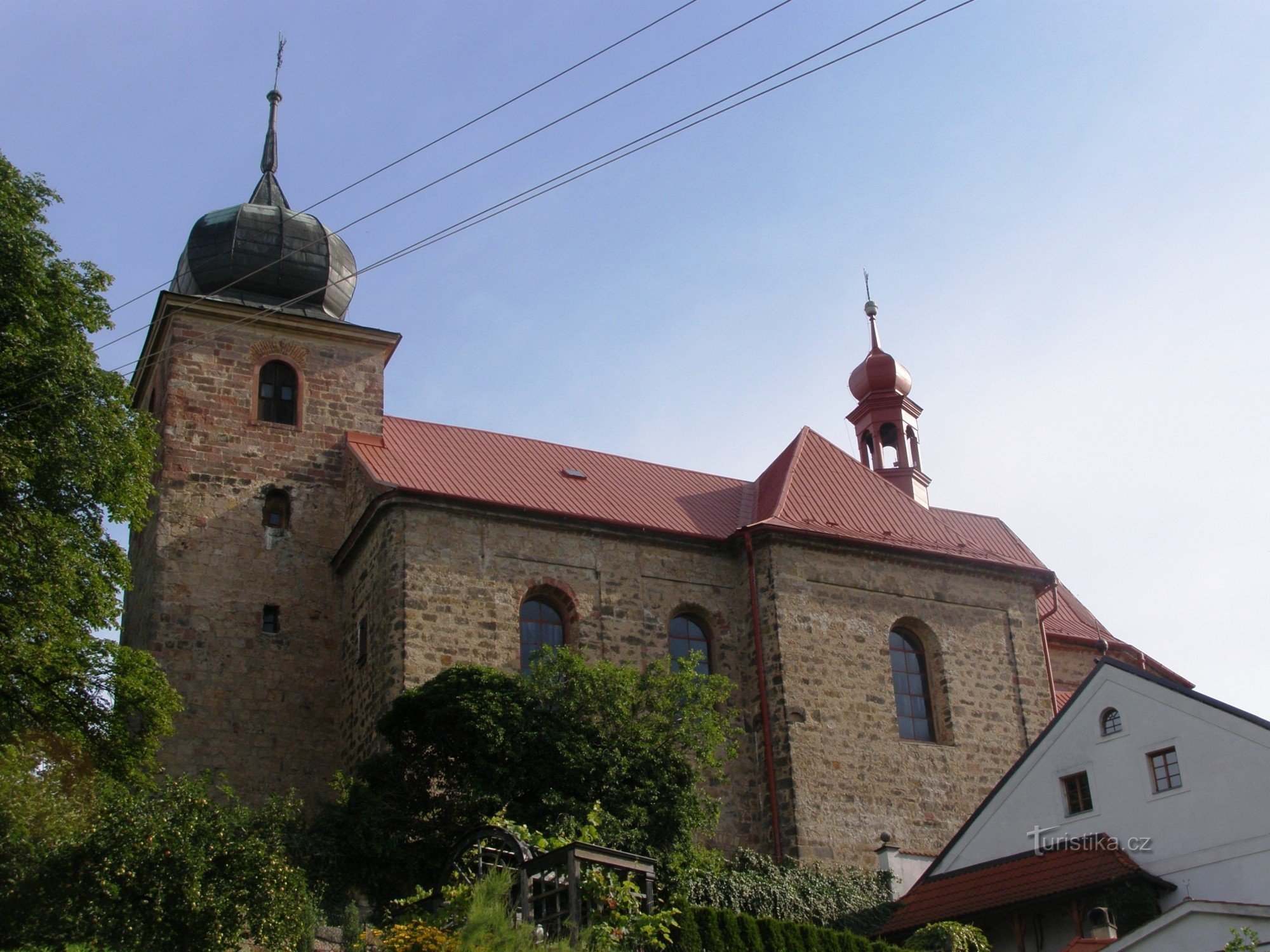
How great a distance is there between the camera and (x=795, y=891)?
855 inches

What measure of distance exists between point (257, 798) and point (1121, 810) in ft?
40.5

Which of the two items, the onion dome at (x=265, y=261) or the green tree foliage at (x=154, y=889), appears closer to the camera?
the green tree foliage at (x=154, y=889)

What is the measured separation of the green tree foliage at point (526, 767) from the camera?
64.3ft

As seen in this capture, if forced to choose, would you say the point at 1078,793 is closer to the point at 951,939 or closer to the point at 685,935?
the point at 951,939

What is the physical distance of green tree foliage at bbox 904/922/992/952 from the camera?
18.8 m

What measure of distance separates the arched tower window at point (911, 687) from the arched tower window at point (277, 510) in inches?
396

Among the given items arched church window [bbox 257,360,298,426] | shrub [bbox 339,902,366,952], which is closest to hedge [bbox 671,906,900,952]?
shrub [bbox 339,902,366,952]

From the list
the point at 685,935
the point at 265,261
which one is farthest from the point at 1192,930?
the point at 265,261

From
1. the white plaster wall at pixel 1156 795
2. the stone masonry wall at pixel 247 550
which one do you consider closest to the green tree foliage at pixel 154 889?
the stone masonry wall at pixel 247 550

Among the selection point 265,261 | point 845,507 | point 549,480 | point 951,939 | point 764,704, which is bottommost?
point 951,939

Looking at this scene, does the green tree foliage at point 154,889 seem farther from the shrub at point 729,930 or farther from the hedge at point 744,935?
the shrub at point 729,930

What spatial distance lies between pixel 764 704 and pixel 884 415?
13264 mm

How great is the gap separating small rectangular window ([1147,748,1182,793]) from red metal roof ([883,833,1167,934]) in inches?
37.5

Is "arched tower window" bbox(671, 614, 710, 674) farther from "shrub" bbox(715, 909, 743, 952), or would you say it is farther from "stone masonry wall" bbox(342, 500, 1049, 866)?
"shrub" bbox(715, 909, 743, 952)
